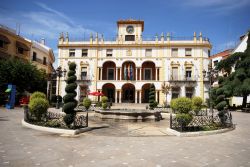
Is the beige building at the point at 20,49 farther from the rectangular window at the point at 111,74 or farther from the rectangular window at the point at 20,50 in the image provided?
the rectangular window at the point at 111,74

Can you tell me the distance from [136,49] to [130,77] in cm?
550

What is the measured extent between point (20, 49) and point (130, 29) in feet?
70.7

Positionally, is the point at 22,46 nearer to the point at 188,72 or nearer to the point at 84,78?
the point at 84,78

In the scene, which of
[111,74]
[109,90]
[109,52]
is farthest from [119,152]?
[111,74]

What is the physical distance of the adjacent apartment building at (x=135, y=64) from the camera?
36.8 metres

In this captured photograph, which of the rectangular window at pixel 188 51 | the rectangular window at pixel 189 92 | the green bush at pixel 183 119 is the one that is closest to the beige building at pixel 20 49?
the rectangular window at pixel 188 51

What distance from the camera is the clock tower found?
39312 mm

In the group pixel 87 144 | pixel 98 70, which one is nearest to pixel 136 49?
pixel 98 70

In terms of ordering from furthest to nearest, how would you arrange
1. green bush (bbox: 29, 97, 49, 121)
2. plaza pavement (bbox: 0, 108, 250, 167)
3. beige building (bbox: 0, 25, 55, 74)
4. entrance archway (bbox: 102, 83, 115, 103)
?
entrance archway (bbox: 102, 83, 115, 103)
beige building (bbox: 0, 25, 55, 74)
green bush (bbox: 29, 97, 49, 121)
plaza pavement (bbox: 0, 108, 250, 167)

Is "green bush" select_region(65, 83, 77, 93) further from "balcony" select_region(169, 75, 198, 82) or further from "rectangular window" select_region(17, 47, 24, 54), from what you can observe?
"rectangular window" select_region(17, 47, 24, 54)

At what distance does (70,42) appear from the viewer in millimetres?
39156

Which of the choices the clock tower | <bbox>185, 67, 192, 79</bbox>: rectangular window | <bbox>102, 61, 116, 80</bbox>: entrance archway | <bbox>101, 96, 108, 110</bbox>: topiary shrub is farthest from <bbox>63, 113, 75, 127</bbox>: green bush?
the clock tower

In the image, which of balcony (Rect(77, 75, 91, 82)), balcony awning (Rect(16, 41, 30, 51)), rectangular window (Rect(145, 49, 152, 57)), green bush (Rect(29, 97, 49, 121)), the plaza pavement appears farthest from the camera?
balcony (Rect(77, 75, 91, 82))

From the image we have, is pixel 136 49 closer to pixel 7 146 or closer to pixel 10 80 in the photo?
pixel 10 80
